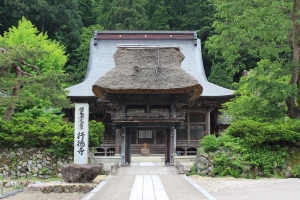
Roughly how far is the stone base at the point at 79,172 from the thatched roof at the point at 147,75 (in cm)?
503

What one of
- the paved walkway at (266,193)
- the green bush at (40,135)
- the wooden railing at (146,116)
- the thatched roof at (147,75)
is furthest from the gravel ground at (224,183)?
the green bush at (40,135)

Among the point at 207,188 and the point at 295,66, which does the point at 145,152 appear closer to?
the point at 295,66

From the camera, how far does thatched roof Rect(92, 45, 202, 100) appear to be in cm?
1800

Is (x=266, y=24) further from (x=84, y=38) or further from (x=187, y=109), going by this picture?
(x=84, y=38)

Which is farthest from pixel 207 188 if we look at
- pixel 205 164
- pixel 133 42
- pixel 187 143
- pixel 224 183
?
pixel 133 42

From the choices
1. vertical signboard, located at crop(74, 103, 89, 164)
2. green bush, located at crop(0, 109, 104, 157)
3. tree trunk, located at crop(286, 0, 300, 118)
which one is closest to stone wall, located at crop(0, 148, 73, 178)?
green bush, located at crop(0, 109, 104, 157)

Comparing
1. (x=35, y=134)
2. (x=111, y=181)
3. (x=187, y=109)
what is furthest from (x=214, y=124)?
(x=111, y=181)

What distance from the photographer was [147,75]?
61.9 ft

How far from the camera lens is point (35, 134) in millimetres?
17234

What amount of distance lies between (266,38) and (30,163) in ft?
38.4

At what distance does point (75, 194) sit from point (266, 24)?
10.0 m

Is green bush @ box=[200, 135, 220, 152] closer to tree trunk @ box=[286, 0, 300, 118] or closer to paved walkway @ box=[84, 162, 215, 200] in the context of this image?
paved walkway @ box=[84, 162, 215, 200]

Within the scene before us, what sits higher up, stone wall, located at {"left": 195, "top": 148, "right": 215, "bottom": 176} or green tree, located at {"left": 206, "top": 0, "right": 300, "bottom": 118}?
green tree, located at {"left": 206, "top": 0, "right": 300, "bottom": 118}

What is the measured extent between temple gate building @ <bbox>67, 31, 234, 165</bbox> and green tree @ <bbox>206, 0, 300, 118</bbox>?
267 cm
